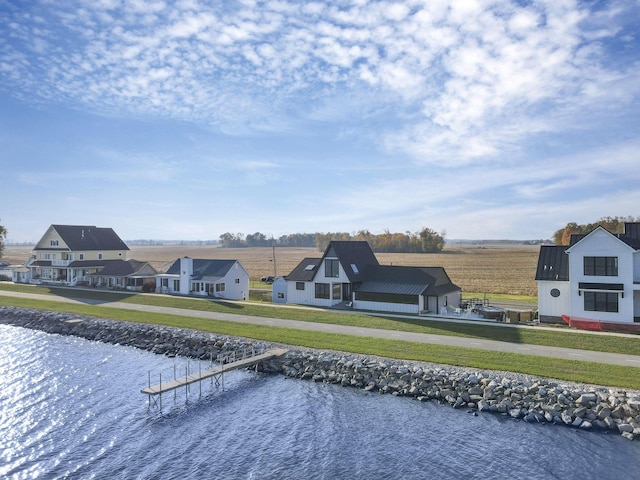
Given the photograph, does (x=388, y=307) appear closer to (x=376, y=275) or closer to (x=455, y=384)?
(x=376, y=275)

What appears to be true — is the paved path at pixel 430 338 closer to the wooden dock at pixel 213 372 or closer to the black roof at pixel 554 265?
the wooden dock at pixel 213 372

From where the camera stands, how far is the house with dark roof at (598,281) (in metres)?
32.7

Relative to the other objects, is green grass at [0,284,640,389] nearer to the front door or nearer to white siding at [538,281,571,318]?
the front door

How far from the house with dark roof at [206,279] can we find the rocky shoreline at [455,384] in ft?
57.2

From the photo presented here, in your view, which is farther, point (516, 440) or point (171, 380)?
point (171, 380)

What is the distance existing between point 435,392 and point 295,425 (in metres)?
7.22

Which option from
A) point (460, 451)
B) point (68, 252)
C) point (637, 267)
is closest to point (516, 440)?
point (460, 451)

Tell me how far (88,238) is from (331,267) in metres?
43.7

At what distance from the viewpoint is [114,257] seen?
233 ft

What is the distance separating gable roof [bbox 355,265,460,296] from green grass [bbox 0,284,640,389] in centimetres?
413

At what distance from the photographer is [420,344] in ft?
93.0

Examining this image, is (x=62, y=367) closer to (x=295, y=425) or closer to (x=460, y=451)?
(x=295, y=425)

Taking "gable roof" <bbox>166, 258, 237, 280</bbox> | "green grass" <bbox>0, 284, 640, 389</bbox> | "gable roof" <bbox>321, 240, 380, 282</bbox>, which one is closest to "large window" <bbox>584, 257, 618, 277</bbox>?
"green grass" <bbox>0, 284, 640, 389</bbox>

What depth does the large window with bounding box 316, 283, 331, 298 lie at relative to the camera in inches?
1695
